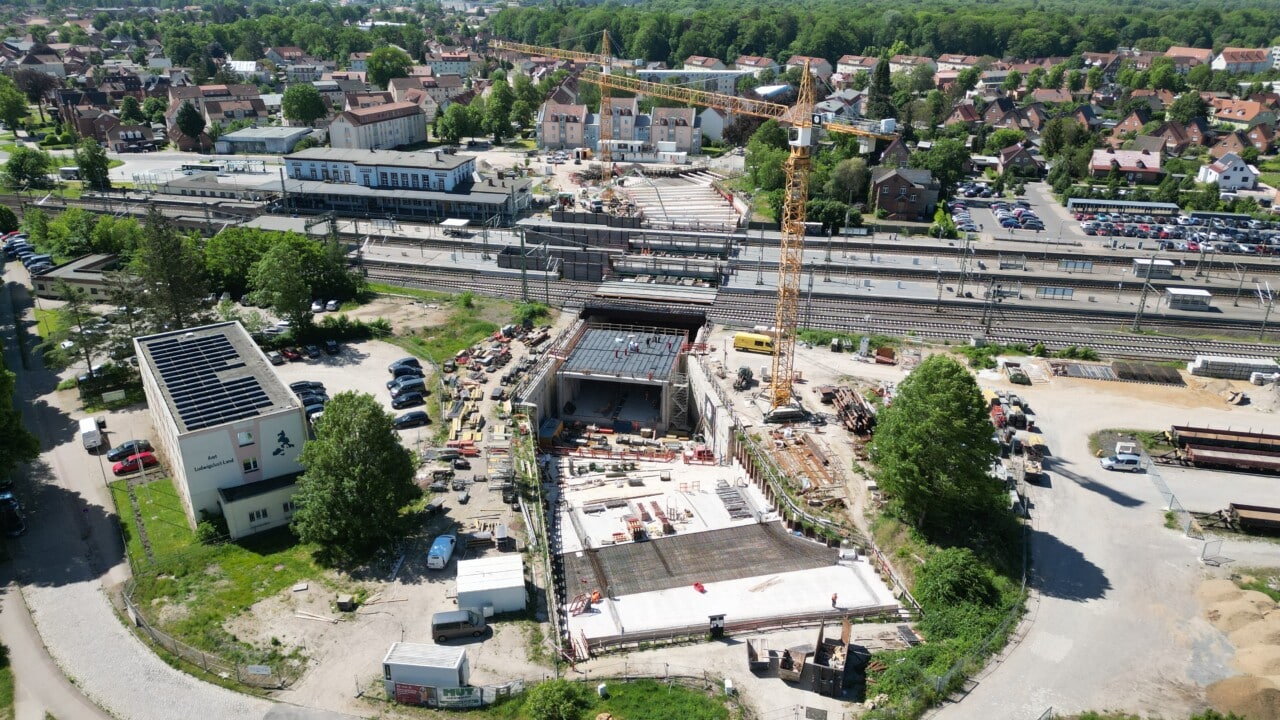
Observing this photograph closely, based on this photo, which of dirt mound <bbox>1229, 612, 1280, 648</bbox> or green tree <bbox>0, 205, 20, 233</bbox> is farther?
green tree <bbox>0, 205, 20, 233</bbox>

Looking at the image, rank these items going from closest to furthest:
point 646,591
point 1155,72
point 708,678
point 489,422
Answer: point 708,678 → point 646,591 → point 489,422 → point 1155,72

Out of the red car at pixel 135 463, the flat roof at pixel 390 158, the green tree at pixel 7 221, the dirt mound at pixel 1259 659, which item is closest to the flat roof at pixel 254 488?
the red car at pixel 135 463

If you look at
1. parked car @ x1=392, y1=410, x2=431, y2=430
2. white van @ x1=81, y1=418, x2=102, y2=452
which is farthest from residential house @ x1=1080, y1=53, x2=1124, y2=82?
white van @ x1=81, y1=418, x2=102, y2=452

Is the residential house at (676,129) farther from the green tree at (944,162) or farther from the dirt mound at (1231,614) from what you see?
the dirt mound at (1231,614)

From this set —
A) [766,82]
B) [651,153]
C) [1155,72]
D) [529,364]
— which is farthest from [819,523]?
[1155,72]

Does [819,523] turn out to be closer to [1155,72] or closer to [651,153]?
[651,153]

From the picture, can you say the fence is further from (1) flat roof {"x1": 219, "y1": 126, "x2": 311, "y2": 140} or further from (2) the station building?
(1) flat roof {"x1": 219, "y1": 126, "x2": 311, "y2": 140}
